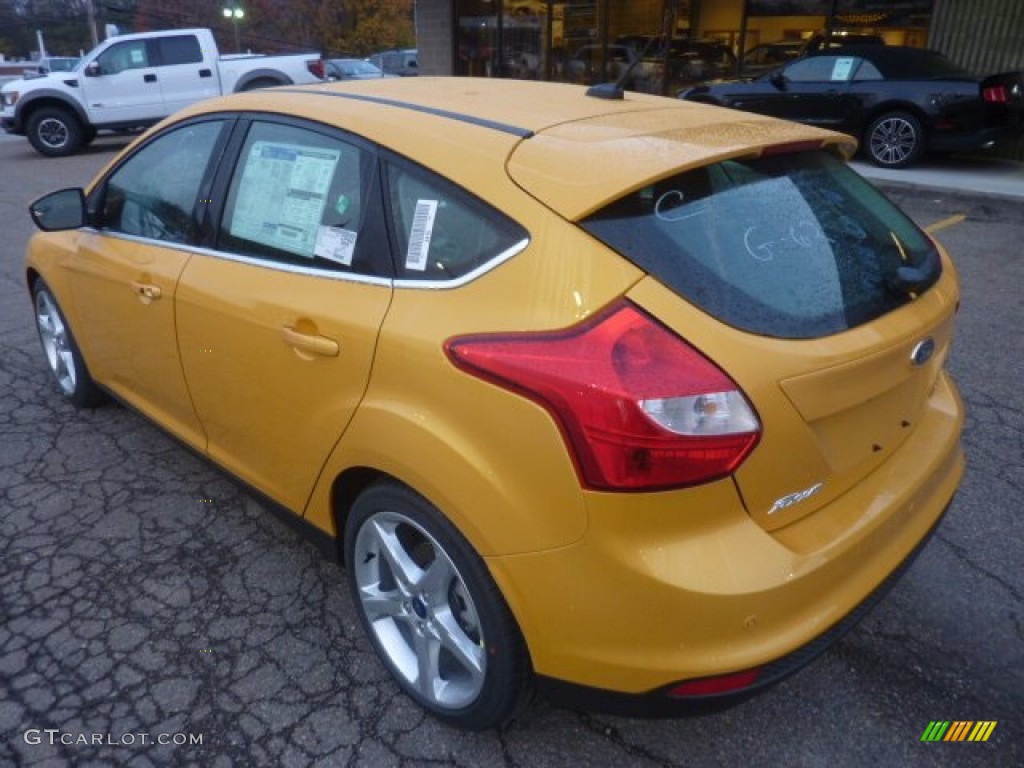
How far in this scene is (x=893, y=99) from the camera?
383 inches

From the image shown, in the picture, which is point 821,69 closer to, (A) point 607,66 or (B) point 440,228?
(A) point 607,66

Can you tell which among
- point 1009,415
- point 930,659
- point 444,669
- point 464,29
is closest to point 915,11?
point 464,29

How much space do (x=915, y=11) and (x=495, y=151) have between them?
41.8 feet

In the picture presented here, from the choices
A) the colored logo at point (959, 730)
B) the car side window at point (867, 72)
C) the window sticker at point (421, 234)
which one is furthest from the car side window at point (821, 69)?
the window sticker at point (421, 234)

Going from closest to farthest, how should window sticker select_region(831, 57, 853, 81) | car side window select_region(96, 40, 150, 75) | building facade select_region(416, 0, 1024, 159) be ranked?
window sticker select_region(831, 57, 853, 81), building facade select_region(416, 0, 1024, 159), car side window select_region(96, 40, 150, 75)

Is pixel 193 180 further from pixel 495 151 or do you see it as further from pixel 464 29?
pixel 464 29

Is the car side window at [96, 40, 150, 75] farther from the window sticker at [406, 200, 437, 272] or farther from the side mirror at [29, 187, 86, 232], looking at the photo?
the window sticker at [406, 200, 437, 272]

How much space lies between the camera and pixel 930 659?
230 cm

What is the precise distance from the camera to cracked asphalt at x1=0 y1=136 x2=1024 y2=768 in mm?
2033

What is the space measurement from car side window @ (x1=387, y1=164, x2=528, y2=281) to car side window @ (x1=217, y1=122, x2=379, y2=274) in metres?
0.11

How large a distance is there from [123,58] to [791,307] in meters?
15.6

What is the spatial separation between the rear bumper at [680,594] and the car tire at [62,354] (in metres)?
2.93

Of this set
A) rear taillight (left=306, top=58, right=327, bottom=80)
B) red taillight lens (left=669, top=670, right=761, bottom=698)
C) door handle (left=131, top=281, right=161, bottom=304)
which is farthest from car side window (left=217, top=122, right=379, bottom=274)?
rear taillight (left=306, top=58, right=327, bottom=80)

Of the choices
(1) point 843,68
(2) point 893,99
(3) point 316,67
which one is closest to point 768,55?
(1) point 843,68
